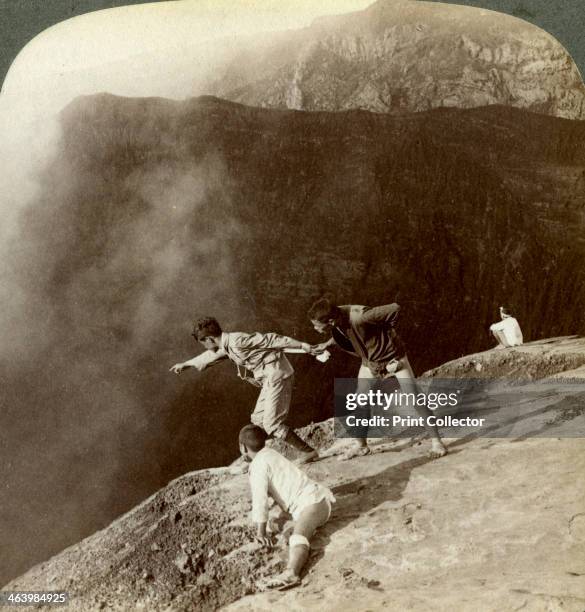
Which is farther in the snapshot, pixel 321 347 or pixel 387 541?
pixel 321 347

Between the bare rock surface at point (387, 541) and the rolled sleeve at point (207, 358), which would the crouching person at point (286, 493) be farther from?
the rolled sleeve at point (207, 358)

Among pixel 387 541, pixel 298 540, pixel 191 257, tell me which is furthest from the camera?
pixel 191 257

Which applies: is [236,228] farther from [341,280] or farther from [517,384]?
[517,384]

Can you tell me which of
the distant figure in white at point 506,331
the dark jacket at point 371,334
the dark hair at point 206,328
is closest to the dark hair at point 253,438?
the dark hair at point 206,328

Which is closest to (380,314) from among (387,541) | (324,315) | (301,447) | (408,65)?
(324,315)

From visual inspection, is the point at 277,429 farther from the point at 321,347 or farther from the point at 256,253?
the point at 256,253

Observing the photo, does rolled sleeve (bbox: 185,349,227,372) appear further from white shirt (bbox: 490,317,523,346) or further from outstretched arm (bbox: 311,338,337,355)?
white shirt (bbox: 490,317,523,346)

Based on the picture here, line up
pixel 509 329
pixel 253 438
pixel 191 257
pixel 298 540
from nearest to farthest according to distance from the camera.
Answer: pixel 298 540 → pixel 253 438 → pixel 191 257 → pixel 509 329

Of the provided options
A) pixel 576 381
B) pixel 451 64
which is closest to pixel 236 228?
pixel 451 64
